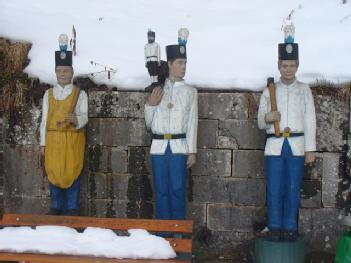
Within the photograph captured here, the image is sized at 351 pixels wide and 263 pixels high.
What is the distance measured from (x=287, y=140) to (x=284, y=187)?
49 cm

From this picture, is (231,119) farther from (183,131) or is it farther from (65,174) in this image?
(65,174)

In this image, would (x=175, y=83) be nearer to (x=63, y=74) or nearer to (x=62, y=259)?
(x=63, y=74)

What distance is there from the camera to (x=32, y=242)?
467 cm

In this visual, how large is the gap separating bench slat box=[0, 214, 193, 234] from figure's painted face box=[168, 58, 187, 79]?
1607mm

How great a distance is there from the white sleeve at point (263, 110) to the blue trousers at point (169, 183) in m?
0.87

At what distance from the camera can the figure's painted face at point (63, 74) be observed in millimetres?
5824

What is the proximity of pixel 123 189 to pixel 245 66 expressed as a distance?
205 centimetres

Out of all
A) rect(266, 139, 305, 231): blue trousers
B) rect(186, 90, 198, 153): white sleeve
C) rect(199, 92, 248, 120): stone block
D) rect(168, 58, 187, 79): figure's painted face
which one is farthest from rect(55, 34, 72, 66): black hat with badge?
rect(266, 139, 305, 231): blue trousers

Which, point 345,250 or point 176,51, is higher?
point 176,51

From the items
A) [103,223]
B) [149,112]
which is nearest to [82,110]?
[149,112]

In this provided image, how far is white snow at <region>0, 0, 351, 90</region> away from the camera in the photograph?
632 centimetres

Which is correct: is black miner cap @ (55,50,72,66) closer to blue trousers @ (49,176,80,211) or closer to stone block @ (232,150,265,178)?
blue trousers @ (49,176,80,211)

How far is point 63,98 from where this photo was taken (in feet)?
19.1

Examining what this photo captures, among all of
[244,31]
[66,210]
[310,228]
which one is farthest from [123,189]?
[244,31]
